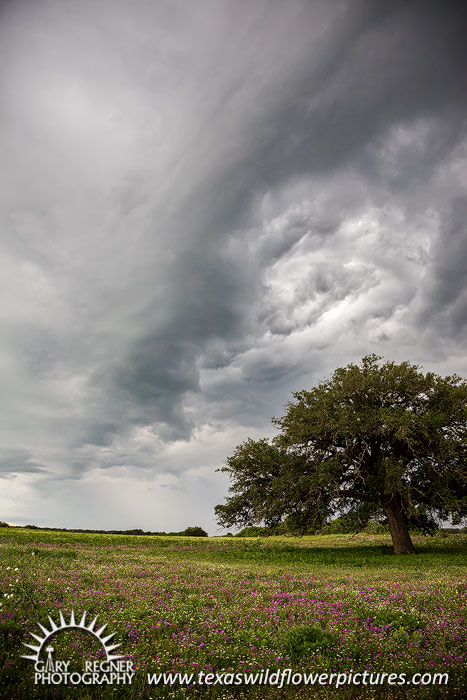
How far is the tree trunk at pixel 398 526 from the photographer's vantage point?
28672 mm

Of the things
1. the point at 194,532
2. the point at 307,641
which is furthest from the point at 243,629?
the point at 194,532

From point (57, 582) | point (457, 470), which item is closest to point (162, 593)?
point (57, 582)

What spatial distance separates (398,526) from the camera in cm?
2914

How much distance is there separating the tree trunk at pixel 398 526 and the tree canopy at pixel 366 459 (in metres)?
0.07

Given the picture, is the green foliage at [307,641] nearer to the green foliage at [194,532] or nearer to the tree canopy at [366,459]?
the tree canopy at [366,459]

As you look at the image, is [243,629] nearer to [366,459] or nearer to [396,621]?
[396,621]

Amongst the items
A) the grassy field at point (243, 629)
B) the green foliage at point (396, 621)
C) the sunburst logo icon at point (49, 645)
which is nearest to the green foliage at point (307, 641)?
the grassy field at point (243, 629)

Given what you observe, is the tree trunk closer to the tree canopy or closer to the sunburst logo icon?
the tree canopy

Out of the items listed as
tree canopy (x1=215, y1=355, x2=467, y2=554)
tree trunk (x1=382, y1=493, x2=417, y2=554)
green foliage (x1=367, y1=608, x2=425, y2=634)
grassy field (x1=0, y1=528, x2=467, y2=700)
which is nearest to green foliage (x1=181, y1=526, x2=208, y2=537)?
tree canopy (x1=215, y1=355, x2=467, y2=554)

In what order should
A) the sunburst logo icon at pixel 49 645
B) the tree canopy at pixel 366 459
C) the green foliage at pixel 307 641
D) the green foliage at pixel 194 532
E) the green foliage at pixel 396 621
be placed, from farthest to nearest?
1. the green foliage at pixel 194 532
2. the tree canopy at pixel 366 459
3. the green foliage at pixel 396 621
4. the green foliage at pixel 307 641
5. the sunburst logo icon at pixel 49 645

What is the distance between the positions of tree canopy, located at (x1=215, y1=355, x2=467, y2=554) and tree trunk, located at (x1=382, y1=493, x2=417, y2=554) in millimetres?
73

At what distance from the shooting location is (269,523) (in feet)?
104

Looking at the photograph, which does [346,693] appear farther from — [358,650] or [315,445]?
[315,445]

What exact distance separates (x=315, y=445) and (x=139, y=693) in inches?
1036
